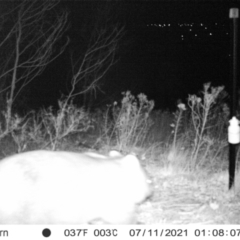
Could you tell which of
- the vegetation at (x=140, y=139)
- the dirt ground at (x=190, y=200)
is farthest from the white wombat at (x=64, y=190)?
the vegetation at (x=140, y=139)

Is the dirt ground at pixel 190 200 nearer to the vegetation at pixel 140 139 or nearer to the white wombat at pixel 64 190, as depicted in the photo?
the vegetation at pixel 140 139

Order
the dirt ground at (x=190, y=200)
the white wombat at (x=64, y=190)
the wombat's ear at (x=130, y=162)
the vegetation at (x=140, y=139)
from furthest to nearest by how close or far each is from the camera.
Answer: the vegetation at (x=140, y=139) → the dirt ground at (x=190, y=200) → the wombat's ear at (x=130, y=162) → the white wombat at (x=64, y=190)

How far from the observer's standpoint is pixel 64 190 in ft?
8.99

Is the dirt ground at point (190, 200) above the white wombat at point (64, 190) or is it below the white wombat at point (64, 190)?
below

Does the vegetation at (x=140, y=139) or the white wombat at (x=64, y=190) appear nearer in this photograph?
the white wombat at (x=64, y=190)

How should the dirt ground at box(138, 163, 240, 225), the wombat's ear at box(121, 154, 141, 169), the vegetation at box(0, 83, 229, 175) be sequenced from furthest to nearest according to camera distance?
the vegetation at box(0, 83, 229, 175) < the dirt ground at box(138, 163, 240, 225) < the wombat's ear at box(121, 154, 141, 169)

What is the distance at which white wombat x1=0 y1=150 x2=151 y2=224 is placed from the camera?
261 centimetres

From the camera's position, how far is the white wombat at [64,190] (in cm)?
261

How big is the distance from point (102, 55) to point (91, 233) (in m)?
10.3

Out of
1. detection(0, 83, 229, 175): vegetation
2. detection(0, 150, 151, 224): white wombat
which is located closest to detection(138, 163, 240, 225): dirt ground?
detection(0, 83, 229, 175): vegetation

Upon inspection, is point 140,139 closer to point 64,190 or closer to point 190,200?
point 190,200

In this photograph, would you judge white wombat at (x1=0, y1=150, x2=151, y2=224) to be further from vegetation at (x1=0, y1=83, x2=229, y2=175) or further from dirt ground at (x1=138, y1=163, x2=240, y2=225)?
vegetation at (x1=0, y1=83, x2=229, y2=175)

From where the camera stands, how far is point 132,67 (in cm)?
1920

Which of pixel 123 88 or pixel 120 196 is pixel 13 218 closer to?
pixel 120 196
